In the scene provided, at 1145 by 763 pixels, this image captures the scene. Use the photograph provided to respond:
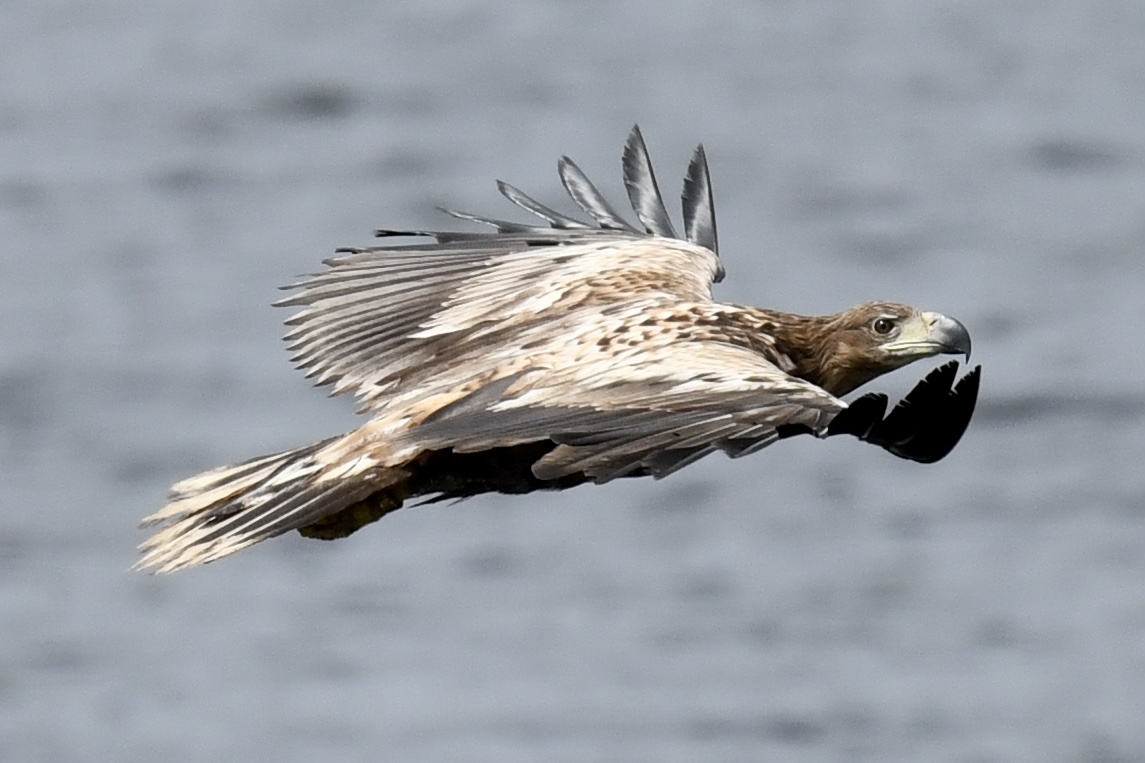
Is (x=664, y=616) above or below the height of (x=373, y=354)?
below

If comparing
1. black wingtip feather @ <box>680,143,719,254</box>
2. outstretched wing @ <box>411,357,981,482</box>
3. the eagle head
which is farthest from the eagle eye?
black wingtip feather @ <box>680,143,719,254</box>

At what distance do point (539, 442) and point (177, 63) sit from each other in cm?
3299

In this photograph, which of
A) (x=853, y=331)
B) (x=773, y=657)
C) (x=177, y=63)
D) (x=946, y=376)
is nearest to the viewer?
(x=946, y=376)

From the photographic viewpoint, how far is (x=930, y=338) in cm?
1007

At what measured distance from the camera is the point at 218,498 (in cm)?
932

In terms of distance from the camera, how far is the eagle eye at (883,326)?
33.2 feet

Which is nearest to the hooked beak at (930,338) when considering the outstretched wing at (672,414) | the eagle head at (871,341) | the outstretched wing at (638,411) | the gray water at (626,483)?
the eagle head at (871,341)

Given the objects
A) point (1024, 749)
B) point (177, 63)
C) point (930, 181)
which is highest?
point (177, 63)

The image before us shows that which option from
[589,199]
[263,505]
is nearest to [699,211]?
[589,199]

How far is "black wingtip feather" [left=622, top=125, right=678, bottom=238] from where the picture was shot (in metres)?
11.5

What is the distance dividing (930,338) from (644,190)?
2.02 meters

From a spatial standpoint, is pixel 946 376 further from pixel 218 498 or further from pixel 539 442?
pixel 218 498

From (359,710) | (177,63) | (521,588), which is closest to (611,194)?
(521,588)

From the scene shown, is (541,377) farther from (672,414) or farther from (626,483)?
(626,483)
